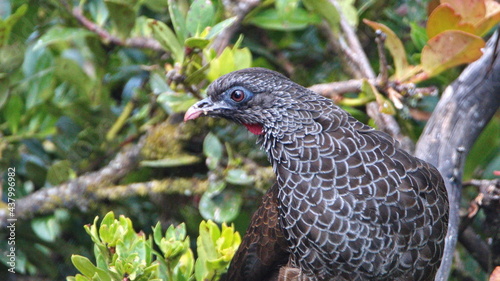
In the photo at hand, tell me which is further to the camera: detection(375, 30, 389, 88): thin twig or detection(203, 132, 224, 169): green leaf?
detection(203, 132, 224, 169): green leaf

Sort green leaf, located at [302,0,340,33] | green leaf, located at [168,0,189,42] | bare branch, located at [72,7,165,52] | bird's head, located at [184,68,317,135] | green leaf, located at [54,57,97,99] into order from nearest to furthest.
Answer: bird's head, located at [184,68,317,135] → green leaf, located at [168,0,189,42] → green leaf, located at [302,0,340,33] → bare branch, located at [72,7,165,52] → green leaf, located at [54,57,97,99]

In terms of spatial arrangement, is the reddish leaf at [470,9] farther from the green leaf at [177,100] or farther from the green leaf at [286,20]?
the green leaf at [177,100]

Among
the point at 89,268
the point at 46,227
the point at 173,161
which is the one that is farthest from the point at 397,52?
the point at 46,227

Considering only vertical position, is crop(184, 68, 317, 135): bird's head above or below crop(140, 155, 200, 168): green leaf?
above

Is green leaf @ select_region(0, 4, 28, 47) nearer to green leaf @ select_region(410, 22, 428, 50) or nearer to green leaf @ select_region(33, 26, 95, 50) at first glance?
green leaf @ select_region(33, 26, 95, 50)

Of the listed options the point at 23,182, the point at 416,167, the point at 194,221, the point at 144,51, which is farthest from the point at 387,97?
the point at 23,182

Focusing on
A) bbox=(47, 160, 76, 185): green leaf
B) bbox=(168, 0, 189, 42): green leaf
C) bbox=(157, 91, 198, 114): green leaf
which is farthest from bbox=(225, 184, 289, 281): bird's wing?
bbox=(47, 160, 76, 185): green leaf

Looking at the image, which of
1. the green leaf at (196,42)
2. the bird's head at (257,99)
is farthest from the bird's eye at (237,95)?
the green leaf at (196,42)

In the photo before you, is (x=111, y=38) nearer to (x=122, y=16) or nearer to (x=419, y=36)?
(x=122, y=16)
